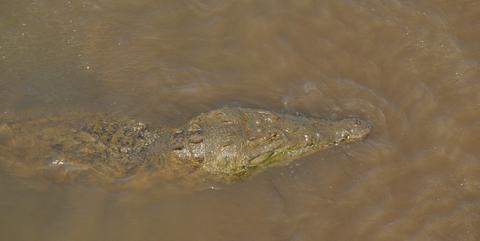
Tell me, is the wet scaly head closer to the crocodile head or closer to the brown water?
the crocodile head

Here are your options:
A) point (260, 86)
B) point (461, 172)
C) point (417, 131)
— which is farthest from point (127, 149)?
point (461, 172)

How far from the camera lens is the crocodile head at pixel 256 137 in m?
4.54

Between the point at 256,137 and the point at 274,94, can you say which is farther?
the point at 274,94

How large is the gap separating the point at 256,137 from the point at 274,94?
73 cm

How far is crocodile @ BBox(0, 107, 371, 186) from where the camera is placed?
455cm

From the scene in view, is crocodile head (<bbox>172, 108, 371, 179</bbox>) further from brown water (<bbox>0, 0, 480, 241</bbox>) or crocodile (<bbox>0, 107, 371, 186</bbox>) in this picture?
brown water (<bbox>0, 0, 480, 241</bbox>)

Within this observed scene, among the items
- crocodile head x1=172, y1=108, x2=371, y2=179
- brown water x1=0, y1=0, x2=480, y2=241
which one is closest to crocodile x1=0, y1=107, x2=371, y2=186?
crocodile head x1=172, y1=108, x2=371, y2=179

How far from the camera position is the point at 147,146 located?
4715 mm

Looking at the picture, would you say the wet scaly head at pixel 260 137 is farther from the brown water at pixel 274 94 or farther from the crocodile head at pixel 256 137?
the brown water at pixel 274 94

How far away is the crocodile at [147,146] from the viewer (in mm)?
4555

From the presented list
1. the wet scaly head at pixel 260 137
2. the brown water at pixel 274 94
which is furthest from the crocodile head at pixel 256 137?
the brown water at pixel 274 94

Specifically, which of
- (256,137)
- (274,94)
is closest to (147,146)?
(256,137)

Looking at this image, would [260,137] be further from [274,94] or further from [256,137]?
[274,94]

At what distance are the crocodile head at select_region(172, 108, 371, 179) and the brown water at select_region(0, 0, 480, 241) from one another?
4.9 inches
